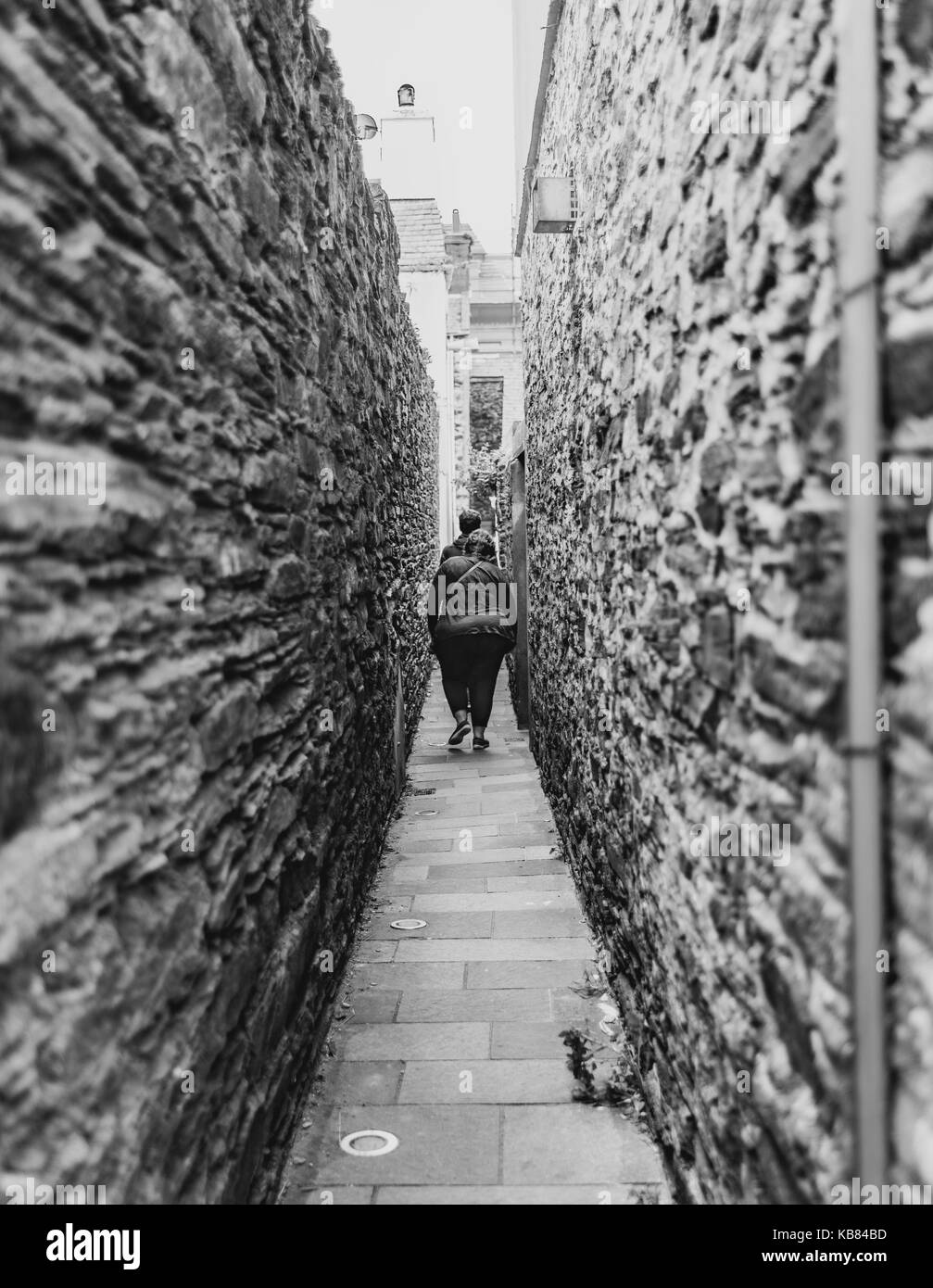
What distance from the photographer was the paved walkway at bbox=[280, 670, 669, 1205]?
8.27 ft

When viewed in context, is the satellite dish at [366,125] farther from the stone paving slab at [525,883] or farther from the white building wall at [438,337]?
the stone paving slab at [525,883]

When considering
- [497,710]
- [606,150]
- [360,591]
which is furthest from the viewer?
[497,710]

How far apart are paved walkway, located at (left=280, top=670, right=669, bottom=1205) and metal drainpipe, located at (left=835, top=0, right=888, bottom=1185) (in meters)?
1.38

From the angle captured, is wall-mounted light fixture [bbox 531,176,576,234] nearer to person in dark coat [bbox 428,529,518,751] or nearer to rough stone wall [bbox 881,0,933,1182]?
rough stone wall [bbox 881,0,933,1182]

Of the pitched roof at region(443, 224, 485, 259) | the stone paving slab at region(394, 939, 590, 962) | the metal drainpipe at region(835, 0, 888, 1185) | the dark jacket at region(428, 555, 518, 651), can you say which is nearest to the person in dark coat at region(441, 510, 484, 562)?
the dark jacket at region(428, 555, 518, 651)

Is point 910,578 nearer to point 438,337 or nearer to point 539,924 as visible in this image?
point 539,924

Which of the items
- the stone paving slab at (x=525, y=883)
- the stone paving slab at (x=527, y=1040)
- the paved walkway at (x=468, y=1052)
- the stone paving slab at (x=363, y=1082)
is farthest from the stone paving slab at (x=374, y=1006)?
the stone paving slab at (x=525, y=883)

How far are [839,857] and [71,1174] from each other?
3.68 feet

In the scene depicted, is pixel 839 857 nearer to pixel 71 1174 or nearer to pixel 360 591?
pixel 71 1174

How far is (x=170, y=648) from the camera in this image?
70.5 inches

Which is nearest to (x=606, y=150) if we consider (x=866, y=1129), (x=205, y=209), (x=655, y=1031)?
(x=205, y=209)

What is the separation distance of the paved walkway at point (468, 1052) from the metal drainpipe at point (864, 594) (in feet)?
4.52

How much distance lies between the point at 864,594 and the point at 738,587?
56 cm

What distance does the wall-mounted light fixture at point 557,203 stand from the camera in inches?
176
